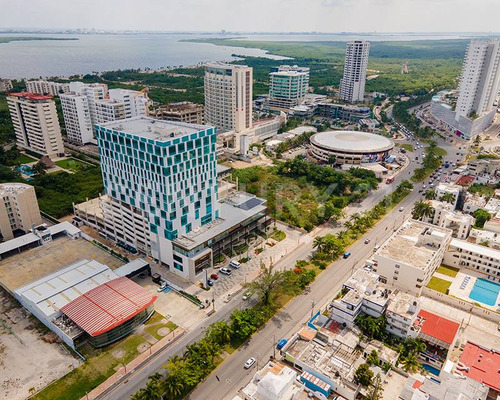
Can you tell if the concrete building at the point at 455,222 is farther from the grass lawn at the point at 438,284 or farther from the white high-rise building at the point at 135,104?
the white high-rise building at the point at 135,104

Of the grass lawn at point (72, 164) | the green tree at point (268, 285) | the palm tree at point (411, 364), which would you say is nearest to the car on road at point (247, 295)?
the green tree at point (268, 285)

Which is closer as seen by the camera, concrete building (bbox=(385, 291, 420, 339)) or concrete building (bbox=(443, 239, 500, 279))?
concrete building (bbox=(385, 291, 420, 339))

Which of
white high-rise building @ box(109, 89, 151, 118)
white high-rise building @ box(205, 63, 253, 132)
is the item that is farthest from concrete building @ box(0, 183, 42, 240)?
white high-rise building @ box(205, 63, 253, 132)

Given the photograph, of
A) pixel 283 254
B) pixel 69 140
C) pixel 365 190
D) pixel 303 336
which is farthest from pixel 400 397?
pixel 69 140

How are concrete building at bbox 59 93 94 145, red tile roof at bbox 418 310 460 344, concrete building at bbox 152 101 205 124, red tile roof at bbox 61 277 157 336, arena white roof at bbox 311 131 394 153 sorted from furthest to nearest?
1. concrete building at bbox 59 93 94 145
2. concrete building at bbox 152 101 205 124
3. arena white roof at bbox 311 131 394 153
4. red tile roof at bbox 418 310 460 344
5. red tile roof at bbox 61 277 157 336

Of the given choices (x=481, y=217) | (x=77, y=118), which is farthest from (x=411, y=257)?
(x=77, y=118)

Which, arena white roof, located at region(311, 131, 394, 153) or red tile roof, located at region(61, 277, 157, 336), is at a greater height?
arena white roof, located at region(311, 131, 394, 153)

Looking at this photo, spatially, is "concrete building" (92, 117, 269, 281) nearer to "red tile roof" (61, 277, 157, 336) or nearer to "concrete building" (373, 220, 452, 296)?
"red tile roof" (61, 277, 157, 336)

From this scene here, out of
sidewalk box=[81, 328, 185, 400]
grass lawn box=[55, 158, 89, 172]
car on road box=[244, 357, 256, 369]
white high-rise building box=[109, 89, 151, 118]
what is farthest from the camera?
white high-rise building box=[109, 89, 151, 118]
